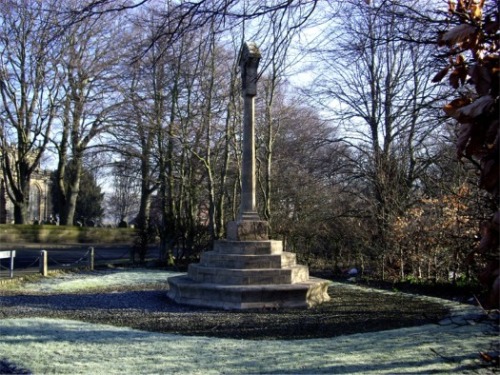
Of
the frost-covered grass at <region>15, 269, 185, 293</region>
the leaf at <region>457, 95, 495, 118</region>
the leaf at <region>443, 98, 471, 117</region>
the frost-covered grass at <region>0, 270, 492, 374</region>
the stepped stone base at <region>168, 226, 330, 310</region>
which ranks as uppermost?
the leaf at <region>443, 98, 471, 117</region>

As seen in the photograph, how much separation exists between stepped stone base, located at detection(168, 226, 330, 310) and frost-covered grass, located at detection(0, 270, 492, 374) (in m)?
3.12

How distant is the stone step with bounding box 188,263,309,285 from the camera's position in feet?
37.7

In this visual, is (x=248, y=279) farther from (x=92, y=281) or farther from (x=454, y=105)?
(x=454, y=105)

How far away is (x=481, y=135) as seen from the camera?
2.94 metres

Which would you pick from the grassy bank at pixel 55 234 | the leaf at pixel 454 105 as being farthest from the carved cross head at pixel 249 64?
the grassy bank at pixel 55 234

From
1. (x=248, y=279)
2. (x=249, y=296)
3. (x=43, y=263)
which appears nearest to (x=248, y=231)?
(x=248, y=279)

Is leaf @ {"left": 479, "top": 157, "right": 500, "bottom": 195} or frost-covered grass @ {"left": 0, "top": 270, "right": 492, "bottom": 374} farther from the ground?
leaf @ {"left": 479, "top": 157, "right": 500, "bottom": 195}

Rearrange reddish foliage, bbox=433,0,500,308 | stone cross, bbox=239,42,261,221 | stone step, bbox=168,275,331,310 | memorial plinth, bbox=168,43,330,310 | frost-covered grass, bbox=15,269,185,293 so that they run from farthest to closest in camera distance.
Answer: frost-covered grass, bbox=15,269,185,293 → stone cross, bbox=239,42,261,221 → memorial plinth, bbox=168,43,330,310 → stone step, bbox=168,275,331,310 → reddish foliage, bbox=433,0,500,308

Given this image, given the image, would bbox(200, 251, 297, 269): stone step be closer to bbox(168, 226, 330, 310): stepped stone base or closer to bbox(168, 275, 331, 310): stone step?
bbox(168, 226, 330, 310): stepped stone base

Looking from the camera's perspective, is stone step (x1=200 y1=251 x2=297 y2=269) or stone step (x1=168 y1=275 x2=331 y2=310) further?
stone step (x1=200 y1=251 x2=297 y2=269)

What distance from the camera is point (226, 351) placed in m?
6.74

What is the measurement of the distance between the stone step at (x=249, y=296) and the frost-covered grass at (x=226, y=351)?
3.05 m

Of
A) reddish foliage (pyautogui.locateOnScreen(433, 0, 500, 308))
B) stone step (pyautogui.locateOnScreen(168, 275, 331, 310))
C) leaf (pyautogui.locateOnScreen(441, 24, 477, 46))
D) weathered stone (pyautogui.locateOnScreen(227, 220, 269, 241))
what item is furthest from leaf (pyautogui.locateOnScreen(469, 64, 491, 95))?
weathered stone (pyautogui.locateOnScreen(227, 220, 269, 241))

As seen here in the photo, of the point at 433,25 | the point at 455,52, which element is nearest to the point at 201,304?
the point at 433,25
